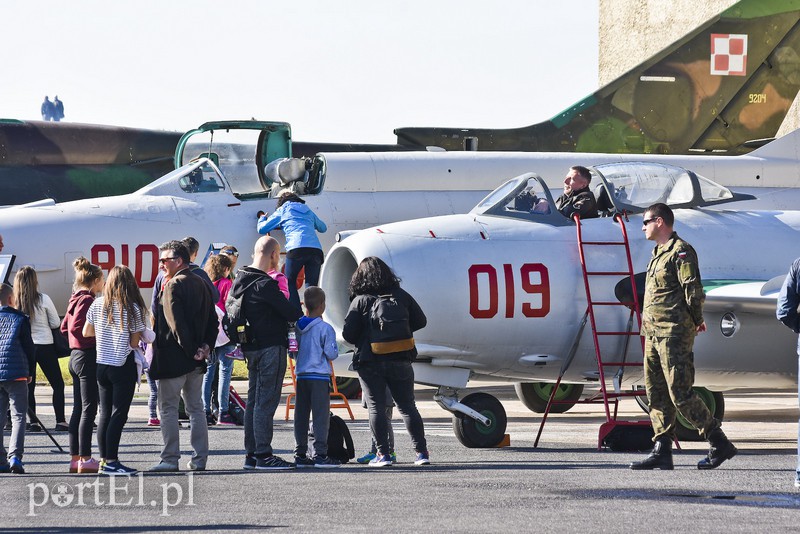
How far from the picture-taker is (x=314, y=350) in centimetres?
958

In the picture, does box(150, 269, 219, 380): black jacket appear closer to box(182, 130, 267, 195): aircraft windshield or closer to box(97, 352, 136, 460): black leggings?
box(97, 352, 136, 460): black leggings

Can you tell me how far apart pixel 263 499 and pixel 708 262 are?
5.83 meters

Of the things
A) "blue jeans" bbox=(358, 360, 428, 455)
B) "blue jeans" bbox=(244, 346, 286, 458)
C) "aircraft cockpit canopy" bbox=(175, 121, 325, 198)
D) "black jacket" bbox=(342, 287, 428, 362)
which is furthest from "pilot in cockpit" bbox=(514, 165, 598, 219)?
"aircraft cockpit canopy" bbox=(175, 121, 325, 198)

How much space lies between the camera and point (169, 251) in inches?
367

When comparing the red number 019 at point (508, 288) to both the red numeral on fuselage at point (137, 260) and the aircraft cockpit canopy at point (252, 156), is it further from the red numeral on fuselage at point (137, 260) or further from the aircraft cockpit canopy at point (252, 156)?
the aircraft cockpit canopy at point (252, 156)

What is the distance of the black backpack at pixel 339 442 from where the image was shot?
384 inches

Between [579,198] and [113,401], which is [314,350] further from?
[579,198]

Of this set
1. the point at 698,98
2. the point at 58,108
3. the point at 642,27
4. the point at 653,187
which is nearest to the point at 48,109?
the point at 58,108

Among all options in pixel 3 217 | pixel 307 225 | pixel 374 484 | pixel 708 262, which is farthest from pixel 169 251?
pixel 3 217

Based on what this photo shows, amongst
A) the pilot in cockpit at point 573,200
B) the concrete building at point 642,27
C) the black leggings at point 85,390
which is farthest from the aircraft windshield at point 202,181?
the concrete building at point 642,27

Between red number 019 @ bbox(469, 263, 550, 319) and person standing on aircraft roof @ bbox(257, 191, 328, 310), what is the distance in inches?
109

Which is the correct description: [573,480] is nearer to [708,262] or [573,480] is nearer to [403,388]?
[403,388]

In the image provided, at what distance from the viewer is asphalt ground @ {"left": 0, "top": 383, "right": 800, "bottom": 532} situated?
258 inches

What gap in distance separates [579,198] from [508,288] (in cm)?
Answer: 139
